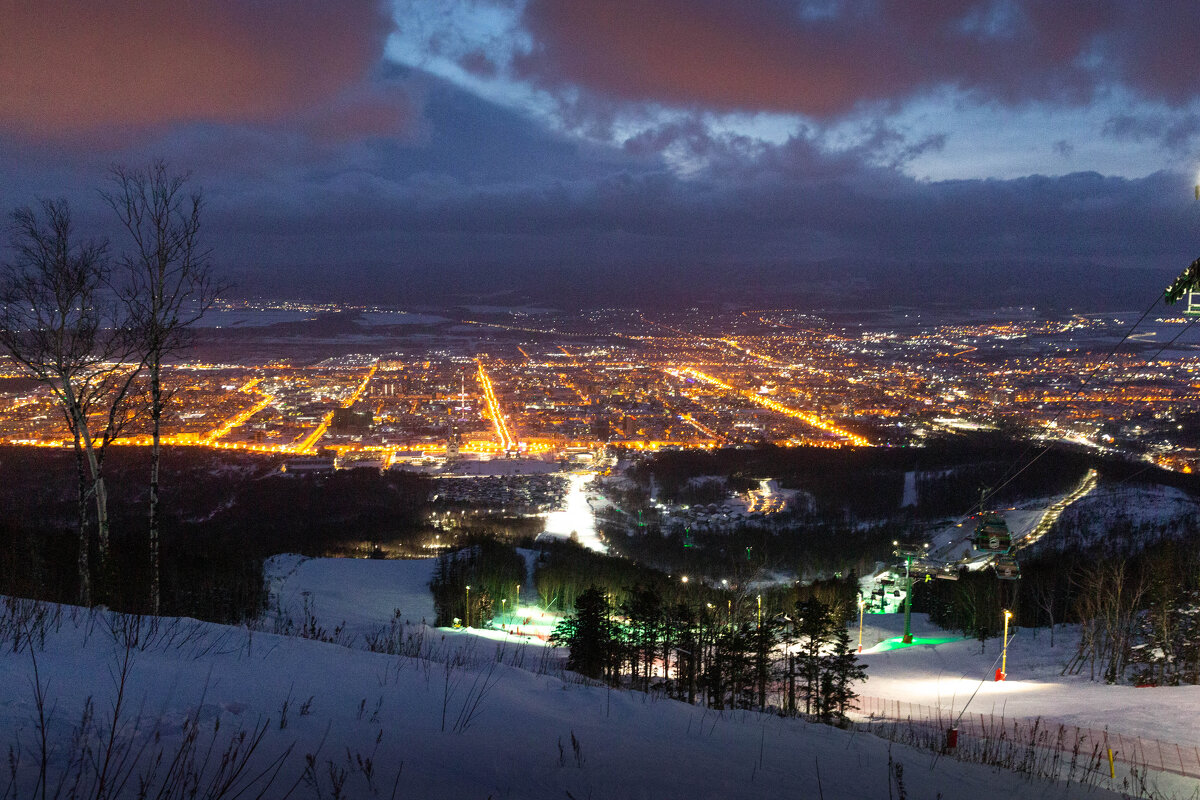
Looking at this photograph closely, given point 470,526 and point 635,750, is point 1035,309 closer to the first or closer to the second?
point 470,526

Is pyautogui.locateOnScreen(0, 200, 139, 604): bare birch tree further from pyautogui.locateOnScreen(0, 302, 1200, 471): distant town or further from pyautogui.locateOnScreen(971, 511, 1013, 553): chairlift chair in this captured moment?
pyautogui.locateOnScreen(971, 511, 1013, 553): chairlift chair

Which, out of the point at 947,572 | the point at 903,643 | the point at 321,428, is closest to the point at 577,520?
the point at 903,643

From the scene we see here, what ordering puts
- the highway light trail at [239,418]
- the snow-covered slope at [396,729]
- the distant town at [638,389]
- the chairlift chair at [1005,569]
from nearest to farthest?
the snow-covered slope at [396,729] < the chairlift chair at [1005,569] < the highway light trail at [239,418] < the distant town at [638,389]

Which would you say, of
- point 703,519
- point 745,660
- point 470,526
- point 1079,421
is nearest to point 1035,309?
point 1079,421

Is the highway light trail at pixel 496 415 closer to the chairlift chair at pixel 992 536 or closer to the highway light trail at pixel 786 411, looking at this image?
the highway light trail at pixel 786 411

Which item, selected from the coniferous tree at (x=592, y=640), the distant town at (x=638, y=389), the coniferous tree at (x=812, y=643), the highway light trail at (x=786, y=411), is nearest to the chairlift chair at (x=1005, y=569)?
the coniferous tree at (x=812, y=643)

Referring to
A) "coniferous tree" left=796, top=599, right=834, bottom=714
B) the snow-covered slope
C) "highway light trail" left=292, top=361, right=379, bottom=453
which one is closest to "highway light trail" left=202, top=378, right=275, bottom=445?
"highway light trail" left=292, top=361, right=379, bottom=453
